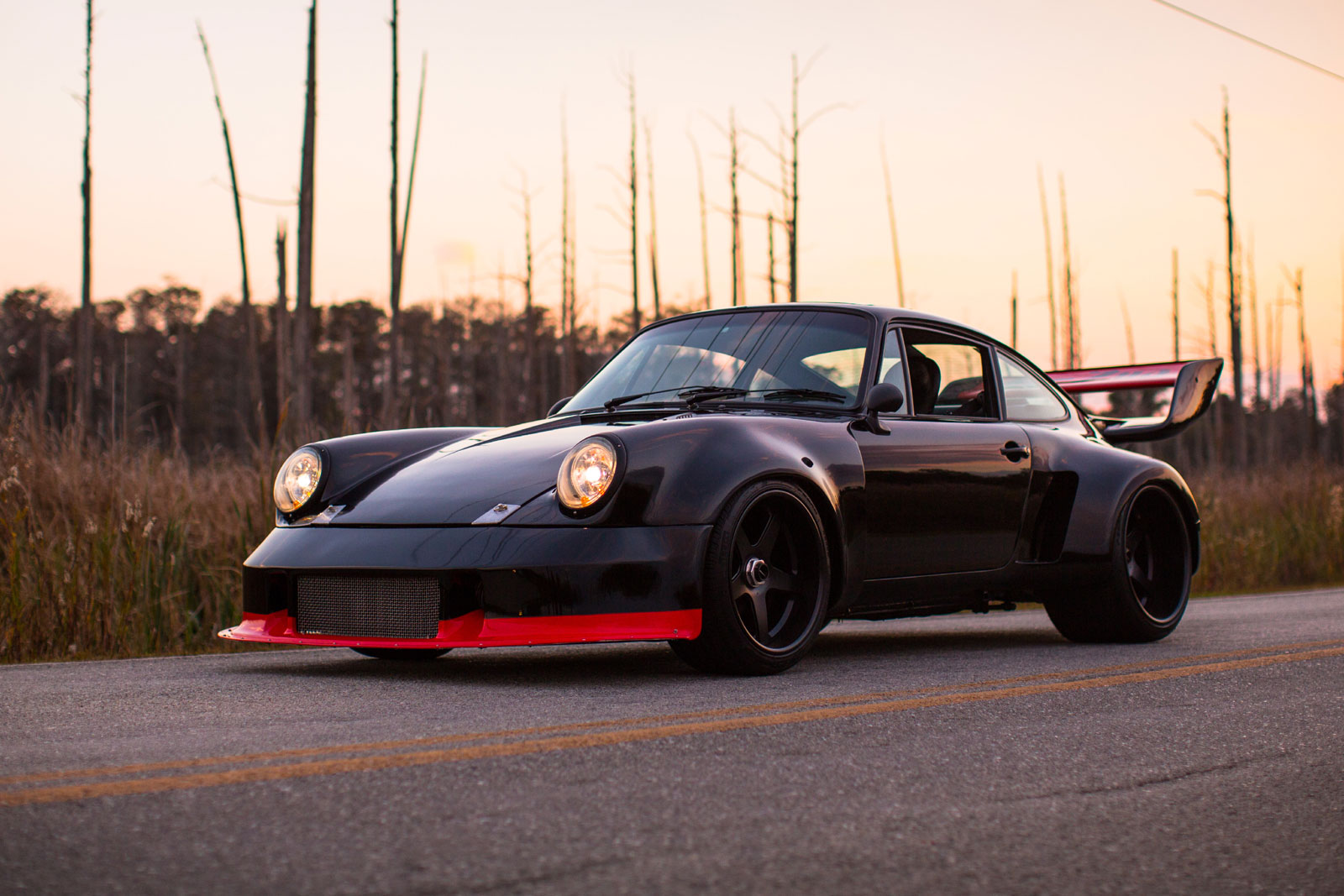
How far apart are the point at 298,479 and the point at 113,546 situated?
1.80 m

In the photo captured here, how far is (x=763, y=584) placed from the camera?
16.7 ft

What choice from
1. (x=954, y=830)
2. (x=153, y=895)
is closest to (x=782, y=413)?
(x=954, y=830)

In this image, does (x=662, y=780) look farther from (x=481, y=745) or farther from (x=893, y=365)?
(x=893, y=365)

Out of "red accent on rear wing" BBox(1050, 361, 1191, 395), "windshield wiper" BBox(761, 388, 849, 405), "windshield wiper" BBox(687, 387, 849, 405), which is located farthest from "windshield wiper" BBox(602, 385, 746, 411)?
"red accent on rear wing" BBox(1050, 361, 1191, 395)

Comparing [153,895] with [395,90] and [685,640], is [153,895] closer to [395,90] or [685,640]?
[685,640]

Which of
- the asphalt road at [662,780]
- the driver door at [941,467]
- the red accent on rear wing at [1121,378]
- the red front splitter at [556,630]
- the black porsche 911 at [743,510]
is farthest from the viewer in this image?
the red accent on rear wing at [1121,378]

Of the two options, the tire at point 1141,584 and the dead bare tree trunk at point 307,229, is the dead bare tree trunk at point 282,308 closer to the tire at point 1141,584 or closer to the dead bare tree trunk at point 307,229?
the dead bare tree trunk at point 307,229

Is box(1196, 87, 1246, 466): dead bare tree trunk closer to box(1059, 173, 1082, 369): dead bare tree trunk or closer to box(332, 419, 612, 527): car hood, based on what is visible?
box(1059, 173, 1082, 369): dead bare tree trunk

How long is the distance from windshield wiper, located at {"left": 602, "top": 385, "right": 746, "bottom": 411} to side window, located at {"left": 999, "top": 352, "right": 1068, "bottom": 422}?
1660 millimetres

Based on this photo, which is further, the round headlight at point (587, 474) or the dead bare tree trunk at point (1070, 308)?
the dead bare tree trunk at point (1070, 308)

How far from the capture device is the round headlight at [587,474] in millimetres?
4801

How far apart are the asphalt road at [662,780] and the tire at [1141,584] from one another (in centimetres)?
136

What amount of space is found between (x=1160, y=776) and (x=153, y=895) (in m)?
2.41

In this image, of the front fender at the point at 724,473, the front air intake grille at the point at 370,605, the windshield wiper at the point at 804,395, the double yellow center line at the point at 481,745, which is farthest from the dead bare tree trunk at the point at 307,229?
the double yellow center line at the point at 481,745
